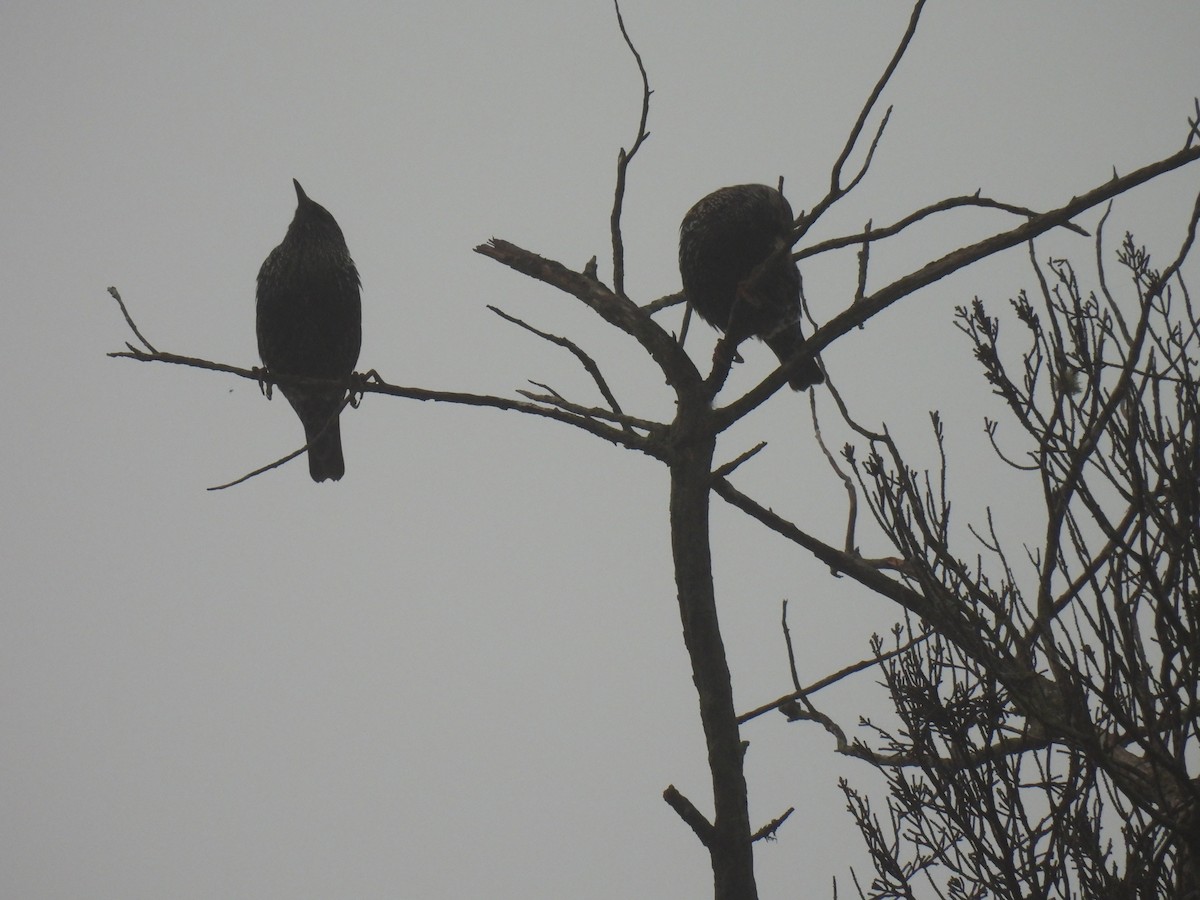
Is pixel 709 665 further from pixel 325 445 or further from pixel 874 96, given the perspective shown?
pixel 325 445

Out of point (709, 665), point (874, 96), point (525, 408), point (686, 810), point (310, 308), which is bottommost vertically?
point (686, 810)

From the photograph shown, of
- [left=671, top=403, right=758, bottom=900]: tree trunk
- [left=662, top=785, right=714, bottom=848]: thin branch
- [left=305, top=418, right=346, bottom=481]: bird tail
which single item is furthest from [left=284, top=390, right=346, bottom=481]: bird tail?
[left=662, top=785, right=714, bottom=848]: thin branch

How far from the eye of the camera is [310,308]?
17.3ft

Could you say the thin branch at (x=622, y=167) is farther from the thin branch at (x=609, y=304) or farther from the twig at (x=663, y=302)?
the twig at (x=663, y=302)

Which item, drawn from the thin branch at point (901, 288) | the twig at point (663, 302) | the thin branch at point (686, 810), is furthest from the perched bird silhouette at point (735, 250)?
the thin branch at point (686, 810)

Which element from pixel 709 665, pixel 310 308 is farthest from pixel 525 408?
pixel 310 308

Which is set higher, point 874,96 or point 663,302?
point 663,302

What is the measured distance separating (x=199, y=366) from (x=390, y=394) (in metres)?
0.63

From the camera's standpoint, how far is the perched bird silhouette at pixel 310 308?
17.4ft

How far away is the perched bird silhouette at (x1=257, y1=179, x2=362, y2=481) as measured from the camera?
5289 mm

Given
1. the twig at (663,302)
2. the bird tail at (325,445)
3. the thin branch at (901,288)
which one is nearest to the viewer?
the thin branch at (901,288)

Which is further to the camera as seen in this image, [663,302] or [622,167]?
[663,302]

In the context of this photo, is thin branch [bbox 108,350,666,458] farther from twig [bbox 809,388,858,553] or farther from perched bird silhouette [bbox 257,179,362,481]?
perched bird silhouette [bbox 257,179,362,481]

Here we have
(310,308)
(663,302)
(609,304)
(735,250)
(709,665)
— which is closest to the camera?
(709,665)
